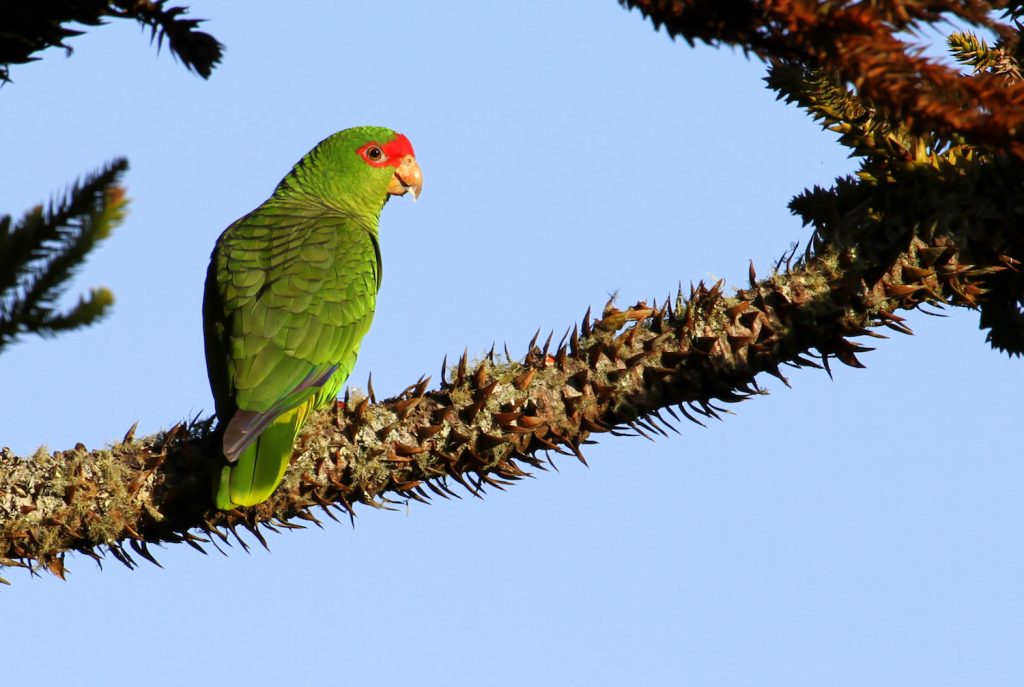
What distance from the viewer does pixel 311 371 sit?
4.64 meters

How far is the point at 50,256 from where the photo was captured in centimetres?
140

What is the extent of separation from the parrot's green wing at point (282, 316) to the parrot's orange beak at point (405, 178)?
105 centimetres

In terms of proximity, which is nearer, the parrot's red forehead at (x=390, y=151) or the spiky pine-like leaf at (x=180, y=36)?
the spiky pine-like leaf at (x=180, y=36)

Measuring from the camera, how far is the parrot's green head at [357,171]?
649 centimetres

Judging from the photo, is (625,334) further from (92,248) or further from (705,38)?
(92,248)

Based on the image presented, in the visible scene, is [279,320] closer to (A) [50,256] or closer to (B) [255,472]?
(B) [255,472]

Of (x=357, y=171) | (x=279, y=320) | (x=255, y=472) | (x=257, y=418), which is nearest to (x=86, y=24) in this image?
(x=255, y=472)

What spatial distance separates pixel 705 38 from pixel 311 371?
307cm

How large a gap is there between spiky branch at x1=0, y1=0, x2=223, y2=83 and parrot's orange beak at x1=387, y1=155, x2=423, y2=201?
4716mm

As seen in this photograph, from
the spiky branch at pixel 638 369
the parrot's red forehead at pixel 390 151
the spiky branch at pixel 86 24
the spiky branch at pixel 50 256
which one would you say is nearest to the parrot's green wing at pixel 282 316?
the spiky branch at pixel 638 369

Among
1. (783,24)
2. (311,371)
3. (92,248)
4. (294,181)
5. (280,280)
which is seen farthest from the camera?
(294,181)

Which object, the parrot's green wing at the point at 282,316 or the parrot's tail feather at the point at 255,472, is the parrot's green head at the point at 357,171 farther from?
the parrot's tail feather at the point at 255,472

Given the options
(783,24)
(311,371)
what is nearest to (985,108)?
(783,24)

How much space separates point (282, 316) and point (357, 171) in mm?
2008
